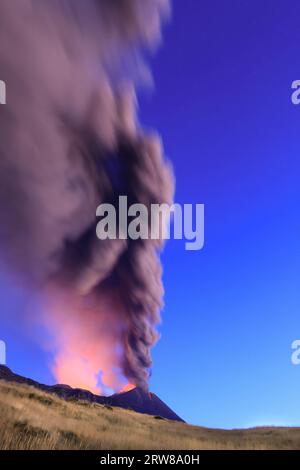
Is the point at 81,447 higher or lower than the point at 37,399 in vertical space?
lower
